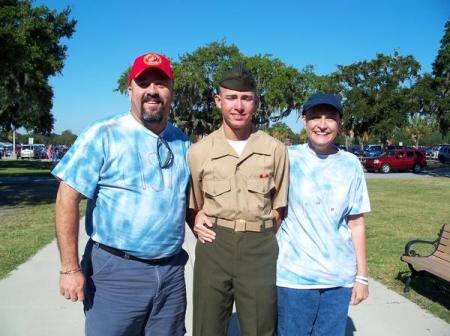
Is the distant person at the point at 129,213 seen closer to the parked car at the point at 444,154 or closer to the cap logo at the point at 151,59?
the cap logo at the point at 151,59

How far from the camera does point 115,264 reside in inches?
103

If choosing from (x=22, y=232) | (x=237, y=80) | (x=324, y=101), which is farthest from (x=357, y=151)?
(x=237, y=80)

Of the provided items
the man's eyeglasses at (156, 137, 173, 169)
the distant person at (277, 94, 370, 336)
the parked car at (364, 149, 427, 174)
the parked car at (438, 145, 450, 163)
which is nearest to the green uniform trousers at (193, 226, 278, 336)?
the distant person at (277, 94, 370, 336)

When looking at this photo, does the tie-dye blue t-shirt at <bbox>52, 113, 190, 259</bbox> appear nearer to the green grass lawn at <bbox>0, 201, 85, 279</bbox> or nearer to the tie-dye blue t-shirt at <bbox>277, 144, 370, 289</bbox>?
the tie-dye blue t-shirt at <bbox>277, 144, 370, 289</bbox>

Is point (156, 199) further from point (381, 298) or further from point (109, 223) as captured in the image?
point (381, 298)

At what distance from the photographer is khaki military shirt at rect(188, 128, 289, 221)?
266 centimetres

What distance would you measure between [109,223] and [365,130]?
140 ft

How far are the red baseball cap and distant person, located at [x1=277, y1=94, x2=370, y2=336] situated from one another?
34.0 inches

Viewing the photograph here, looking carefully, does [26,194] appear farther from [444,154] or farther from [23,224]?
[444,154]

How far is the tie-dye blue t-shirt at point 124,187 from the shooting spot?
8.37 feet

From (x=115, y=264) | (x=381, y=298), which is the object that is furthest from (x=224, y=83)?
(x=381, y=298)

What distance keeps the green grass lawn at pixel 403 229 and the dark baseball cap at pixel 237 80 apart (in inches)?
133

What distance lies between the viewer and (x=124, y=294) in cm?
261

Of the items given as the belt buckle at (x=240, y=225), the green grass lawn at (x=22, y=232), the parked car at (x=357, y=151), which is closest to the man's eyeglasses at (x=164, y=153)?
the belt buckle at (x=240, y=225)
